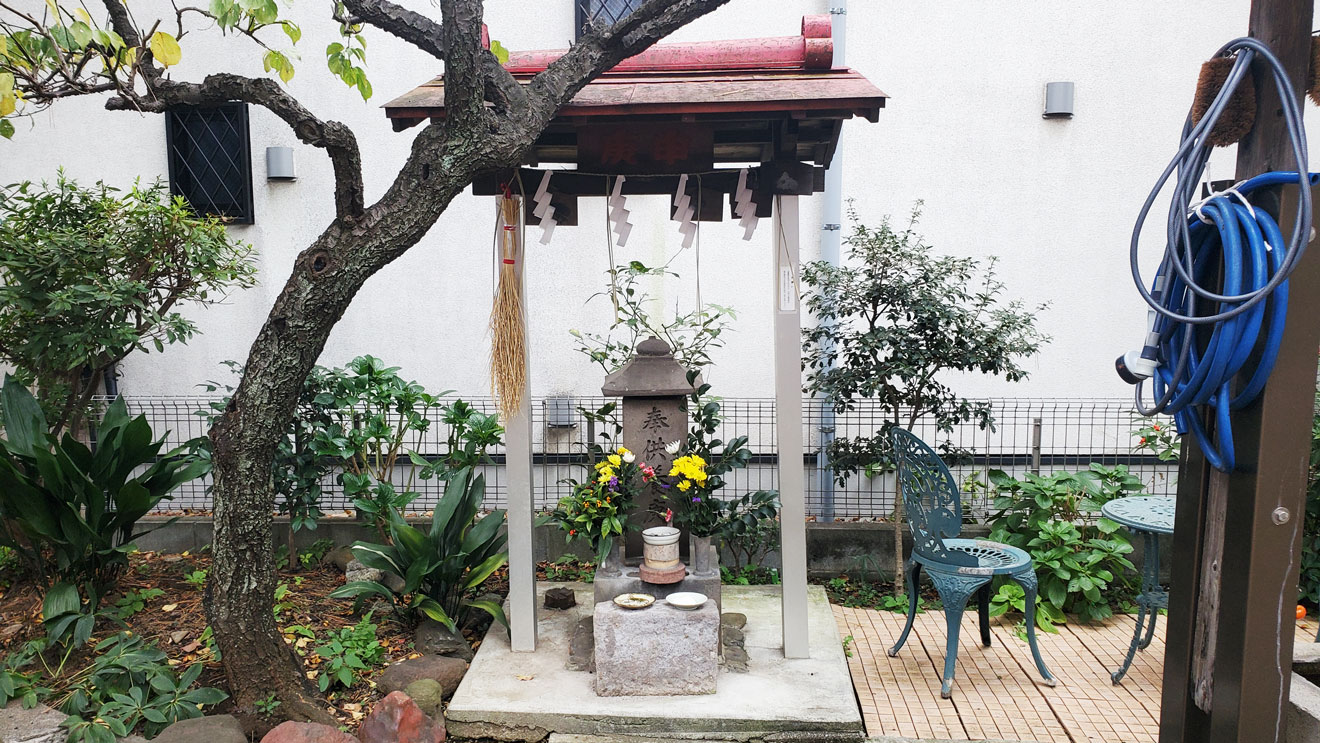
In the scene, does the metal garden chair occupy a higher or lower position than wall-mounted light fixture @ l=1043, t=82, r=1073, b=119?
lower

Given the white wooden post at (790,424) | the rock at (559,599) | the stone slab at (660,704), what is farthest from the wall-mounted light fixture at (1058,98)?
the rock at (559,599)

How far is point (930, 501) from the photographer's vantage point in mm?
4586

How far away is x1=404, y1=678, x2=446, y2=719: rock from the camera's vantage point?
417 centimetres

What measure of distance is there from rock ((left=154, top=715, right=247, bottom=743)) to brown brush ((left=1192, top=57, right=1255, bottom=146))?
14.2 feet

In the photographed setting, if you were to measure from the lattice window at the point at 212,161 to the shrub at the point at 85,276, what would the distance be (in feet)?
6.73

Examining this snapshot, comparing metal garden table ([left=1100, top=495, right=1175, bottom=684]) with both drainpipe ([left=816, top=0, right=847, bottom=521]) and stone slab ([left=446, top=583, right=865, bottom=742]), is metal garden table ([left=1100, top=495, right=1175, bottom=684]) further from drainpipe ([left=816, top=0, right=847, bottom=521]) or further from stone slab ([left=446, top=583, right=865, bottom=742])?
drainpipe ([left=816, top=0, right=847, bottom=521])

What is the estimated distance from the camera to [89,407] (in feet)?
20.0

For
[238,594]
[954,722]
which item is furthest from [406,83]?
[954,722]

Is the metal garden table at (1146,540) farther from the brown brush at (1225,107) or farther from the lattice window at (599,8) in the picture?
the lattice window at (599,8)

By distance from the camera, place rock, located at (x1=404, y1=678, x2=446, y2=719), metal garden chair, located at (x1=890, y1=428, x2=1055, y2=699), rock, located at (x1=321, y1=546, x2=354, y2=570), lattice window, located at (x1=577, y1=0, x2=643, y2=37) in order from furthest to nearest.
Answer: lattice window, located at (x1=577, y1=0, x2=643, y2=37) < rock, located at (x1=321, y1=546, x2=354, y2=570) < metal garden chair, located at (x1=890, y1=428, x2=1055, y2=699) < rock, located at (x1=404, y1=678, x2=446, y2=719)

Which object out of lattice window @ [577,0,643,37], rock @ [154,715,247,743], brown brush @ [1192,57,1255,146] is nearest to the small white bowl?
rock @ [154,715,247,743]

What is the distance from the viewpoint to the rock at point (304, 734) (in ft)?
11.7

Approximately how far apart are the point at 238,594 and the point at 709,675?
90.6 inches

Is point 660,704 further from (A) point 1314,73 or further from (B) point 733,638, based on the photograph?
(A) point 1314,73
